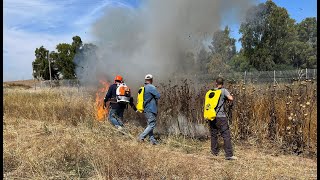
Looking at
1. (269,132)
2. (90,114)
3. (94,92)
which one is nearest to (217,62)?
(94,92)

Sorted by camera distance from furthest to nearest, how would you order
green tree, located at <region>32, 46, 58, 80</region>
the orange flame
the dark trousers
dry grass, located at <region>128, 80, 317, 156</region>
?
green tree, located at <region>32, 46, 58, 80</region>
the orange flame
dry grass, located at <region>128, 80, 317, 156</region>
the dark trousers

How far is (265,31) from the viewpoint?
17.5 meters

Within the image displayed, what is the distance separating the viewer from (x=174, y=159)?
6.47m

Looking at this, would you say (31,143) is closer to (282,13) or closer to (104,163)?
(104,163)

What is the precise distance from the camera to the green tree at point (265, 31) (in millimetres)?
13714

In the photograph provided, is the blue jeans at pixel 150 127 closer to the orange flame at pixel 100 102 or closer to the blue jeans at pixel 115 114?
the blue jeans at pixel 115 114

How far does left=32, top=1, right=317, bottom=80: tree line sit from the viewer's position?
1402 cm

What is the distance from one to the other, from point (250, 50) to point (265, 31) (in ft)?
43.5

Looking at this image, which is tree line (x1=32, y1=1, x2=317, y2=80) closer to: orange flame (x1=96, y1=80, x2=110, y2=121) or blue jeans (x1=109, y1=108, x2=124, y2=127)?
orange flame (x1=96, y1=80, x2=110, y2=121)

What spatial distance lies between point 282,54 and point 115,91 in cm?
2914

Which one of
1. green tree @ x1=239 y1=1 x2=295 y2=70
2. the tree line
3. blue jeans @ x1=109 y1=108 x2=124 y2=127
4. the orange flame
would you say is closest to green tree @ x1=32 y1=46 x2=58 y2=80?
the tree line

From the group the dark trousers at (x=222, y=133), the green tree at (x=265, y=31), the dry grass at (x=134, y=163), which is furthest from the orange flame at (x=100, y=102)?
the green tree at (x=265, y=31)

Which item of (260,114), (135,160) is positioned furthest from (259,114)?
(135,160)

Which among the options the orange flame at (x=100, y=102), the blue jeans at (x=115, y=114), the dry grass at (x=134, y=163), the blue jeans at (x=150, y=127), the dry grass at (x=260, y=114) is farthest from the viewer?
the orange flame at (x=100, y=102)
